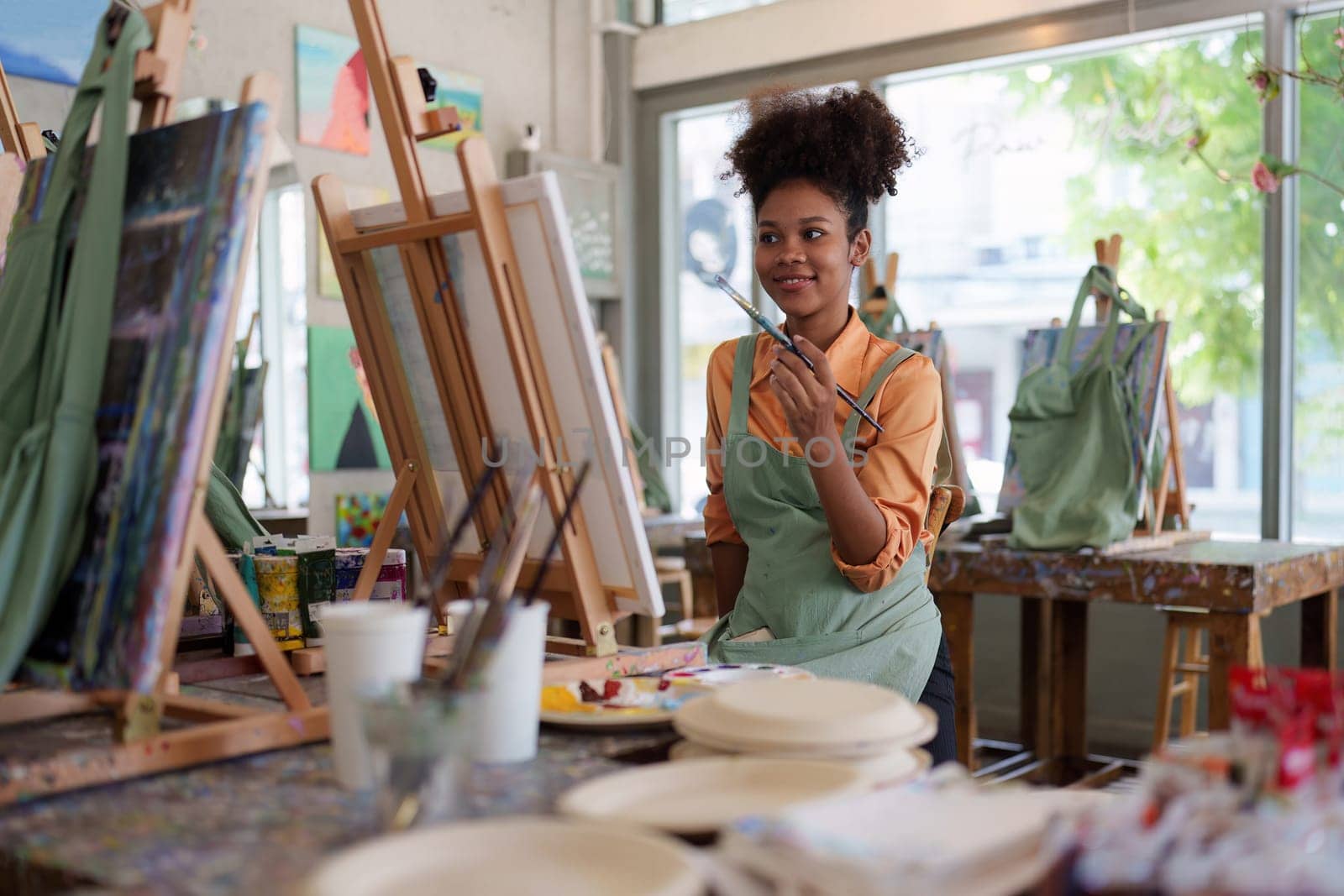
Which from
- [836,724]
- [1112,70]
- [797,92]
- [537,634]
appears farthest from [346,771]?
[1112,70]

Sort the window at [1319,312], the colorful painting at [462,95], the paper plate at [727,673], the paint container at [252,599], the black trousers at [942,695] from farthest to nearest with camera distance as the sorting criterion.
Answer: the colorful painting at [462,95]
the window at [1319,312]
the black trousers at [942,695]
the paint container at [252,599]
the paper plate at [727,673]

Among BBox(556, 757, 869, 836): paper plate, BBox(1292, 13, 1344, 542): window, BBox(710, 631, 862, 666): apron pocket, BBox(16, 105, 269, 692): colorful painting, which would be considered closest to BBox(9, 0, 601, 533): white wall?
BBox(710, 631, 862, 666): apron pocket

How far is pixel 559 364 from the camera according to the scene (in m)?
1.48

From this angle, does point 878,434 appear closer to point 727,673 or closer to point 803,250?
point 803,250

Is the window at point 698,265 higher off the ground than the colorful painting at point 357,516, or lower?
higher

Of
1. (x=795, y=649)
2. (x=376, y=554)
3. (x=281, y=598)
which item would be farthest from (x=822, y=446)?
(x=281, y=598)

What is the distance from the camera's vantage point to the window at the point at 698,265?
5566 millimetres

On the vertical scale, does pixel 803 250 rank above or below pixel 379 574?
above

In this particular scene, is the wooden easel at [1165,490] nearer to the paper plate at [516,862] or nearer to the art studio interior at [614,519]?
the art studio interior at [614,519]

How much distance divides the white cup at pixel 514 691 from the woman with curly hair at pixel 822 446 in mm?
640

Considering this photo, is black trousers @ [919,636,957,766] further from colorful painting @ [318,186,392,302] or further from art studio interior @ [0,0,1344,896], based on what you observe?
colorful painting @ [318,186,392,302]

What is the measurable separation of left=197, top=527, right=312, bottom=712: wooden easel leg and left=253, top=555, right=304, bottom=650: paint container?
334 mm

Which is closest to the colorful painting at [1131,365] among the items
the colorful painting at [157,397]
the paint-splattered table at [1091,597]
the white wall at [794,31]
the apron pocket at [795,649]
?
the paint-splattered table at [1091,597]

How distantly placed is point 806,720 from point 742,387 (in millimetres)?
932
